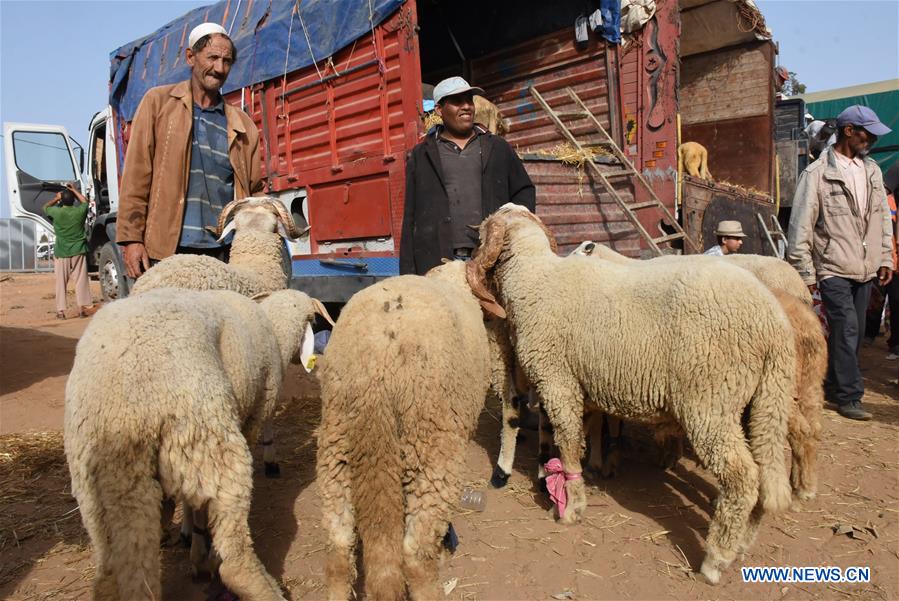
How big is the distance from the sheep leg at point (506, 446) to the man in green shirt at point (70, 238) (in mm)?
10113

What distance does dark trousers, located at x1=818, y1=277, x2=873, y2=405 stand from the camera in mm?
4766

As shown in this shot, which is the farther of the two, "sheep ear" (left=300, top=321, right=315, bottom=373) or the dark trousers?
the dark trousers

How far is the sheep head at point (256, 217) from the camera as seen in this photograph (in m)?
3.64

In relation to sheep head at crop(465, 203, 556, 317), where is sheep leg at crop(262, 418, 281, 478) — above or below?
below

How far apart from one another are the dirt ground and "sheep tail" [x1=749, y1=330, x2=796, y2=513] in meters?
0.49

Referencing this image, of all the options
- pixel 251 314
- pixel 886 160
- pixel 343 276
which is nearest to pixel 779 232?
pixel 343 276

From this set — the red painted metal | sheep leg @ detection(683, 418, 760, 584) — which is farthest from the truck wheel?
sheep leg @ detection(683, 418, 760, 584)

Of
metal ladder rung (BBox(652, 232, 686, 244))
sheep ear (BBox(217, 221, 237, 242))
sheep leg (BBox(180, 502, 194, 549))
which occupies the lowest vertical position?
sheep leg (BBox(180, 502, 194, 549))

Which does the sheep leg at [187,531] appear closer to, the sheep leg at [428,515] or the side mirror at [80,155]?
the sheep leg at [428,515]

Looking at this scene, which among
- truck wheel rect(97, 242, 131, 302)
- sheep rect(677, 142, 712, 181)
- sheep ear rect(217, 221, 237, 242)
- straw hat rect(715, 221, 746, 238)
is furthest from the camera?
truck wheel rect(97, 242, 131, 302)

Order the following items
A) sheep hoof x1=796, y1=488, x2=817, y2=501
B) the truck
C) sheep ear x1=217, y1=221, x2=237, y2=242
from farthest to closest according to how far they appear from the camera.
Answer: the truck < sheep ear x1=217, y1=221, x2=237, y2=242 < sheep hoof x1=796, y1=488, x2=817, y2=501

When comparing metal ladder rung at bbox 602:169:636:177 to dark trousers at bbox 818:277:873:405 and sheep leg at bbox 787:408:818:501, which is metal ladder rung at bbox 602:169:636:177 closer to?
dark trousers at bbox 818:277:873:405

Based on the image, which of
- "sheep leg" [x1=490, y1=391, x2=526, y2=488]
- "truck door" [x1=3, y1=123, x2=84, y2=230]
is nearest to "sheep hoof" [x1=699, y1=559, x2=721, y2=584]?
"sheep leg" [x1=490, y1=391, x2=526, y2=488]

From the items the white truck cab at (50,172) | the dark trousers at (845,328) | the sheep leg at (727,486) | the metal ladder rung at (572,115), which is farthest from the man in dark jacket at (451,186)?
the white truck cab at (50,172)
